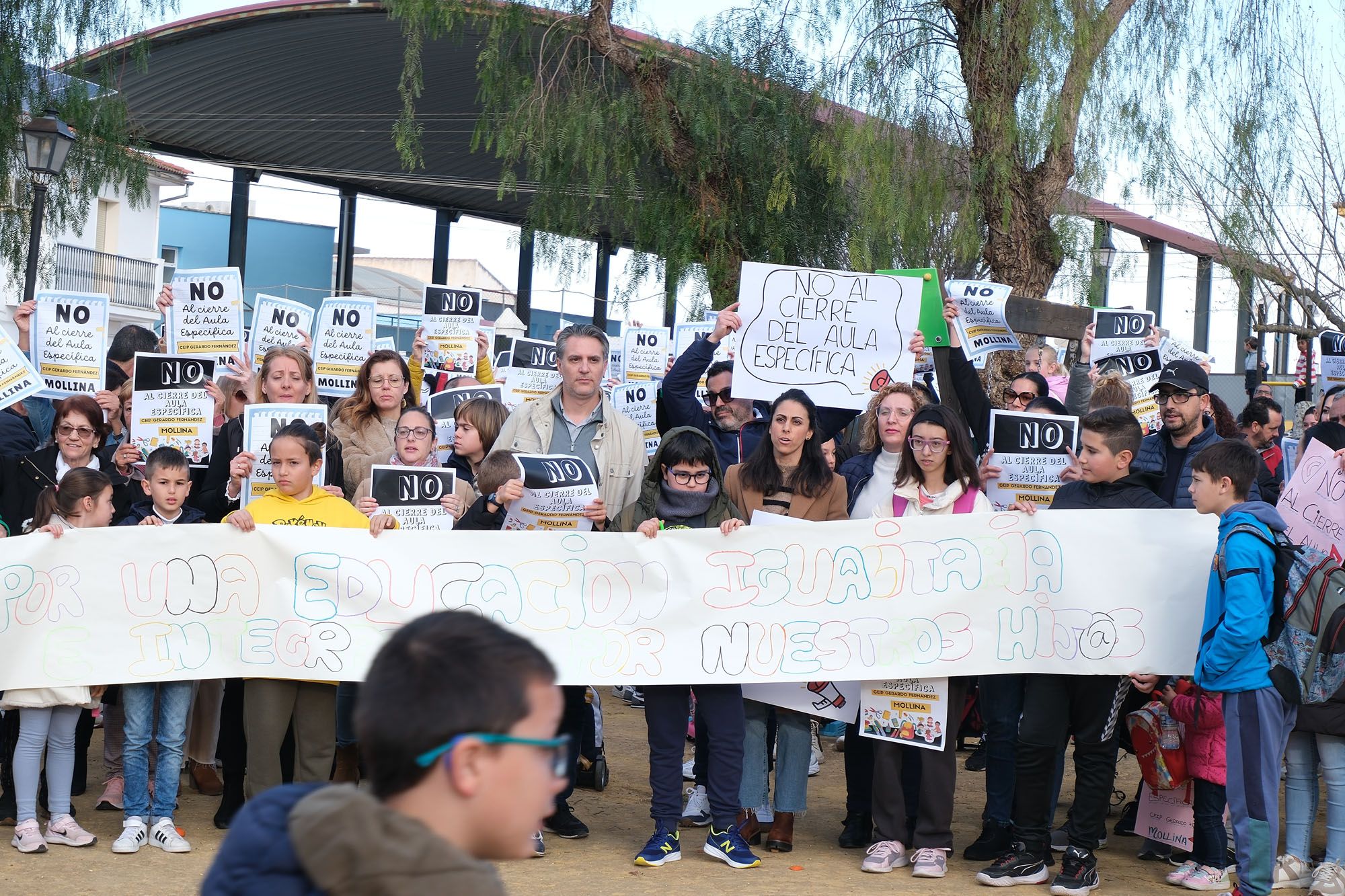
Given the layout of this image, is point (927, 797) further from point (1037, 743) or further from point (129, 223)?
point (129, 223)

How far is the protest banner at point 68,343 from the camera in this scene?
26.2ft

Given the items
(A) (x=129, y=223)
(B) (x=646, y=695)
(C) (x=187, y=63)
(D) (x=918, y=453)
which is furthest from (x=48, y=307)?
(A) (x=129, y=223)

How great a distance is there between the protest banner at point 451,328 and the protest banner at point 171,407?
9.49ft

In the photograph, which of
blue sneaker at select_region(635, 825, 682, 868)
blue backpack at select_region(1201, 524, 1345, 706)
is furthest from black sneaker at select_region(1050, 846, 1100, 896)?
blue sneaker at select_region(635, 825, 682, 868)

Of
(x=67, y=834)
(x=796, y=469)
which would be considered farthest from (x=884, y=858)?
(x=67, y=834)

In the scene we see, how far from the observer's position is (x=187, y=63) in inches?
938

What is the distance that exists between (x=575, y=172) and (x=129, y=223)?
1131 inches

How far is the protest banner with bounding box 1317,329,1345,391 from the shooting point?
9.54m

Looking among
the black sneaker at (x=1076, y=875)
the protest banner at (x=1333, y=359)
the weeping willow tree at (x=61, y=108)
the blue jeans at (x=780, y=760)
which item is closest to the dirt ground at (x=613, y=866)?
the black sneaker at (x=1076, y=875)

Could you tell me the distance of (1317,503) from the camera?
5992 millimetres

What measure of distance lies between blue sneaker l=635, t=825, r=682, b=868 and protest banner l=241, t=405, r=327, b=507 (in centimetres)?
237

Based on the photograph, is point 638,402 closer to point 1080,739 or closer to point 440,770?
point 1080,739

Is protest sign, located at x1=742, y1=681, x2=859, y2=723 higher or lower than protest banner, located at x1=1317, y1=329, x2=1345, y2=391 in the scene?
lower

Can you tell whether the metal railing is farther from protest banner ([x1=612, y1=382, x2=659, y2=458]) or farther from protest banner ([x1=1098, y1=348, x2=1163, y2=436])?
protest banner ([x1=1098, y1=348, x2=1163, y2=436])
